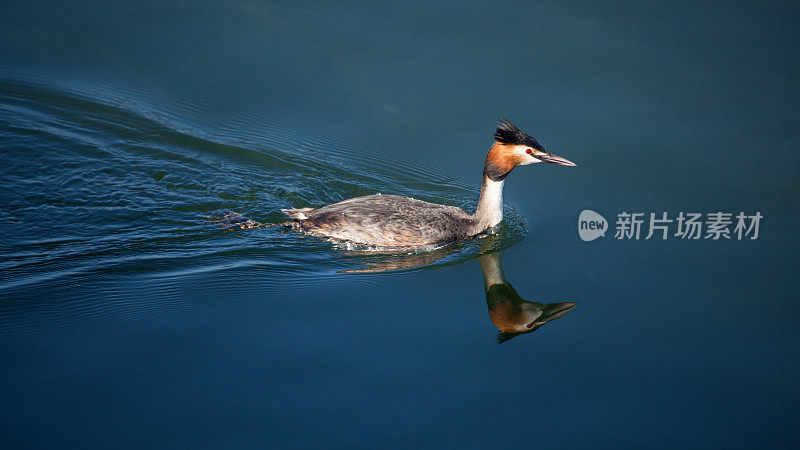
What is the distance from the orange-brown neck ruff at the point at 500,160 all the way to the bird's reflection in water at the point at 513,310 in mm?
1386

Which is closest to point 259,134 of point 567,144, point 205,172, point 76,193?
point 205,172

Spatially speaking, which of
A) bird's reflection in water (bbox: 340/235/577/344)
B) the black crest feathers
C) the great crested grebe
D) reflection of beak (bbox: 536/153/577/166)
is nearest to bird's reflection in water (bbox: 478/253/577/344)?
bird's reflection in water (bbox: 340/235/577/344)

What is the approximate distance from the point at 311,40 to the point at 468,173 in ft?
13.5

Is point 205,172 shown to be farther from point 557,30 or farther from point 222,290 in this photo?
point 557,30

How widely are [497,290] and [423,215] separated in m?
1.40

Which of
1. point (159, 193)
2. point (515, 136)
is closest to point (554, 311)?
point (515, 136)

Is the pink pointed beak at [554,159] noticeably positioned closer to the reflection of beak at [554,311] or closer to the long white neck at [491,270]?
the long white neck at [491,270]

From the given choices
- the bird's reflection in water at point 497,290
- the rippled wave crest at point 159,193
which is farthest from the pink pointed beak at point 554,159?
the bird's reflection in water at point 497,290

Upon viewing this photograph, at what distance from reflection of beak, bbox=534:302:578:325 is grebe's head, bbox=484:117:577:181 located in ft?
Answer: 5.63

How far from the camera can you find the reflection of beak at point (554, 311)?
7.51 metres

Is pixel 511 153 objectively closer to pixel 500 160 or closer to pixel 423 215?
pixel 500 160

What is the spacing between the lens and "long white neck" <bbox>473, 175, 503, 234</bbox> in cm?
899

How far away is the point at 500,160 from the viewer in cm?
874

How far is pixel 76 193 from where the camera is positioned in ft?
30.5
